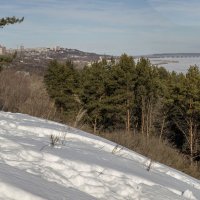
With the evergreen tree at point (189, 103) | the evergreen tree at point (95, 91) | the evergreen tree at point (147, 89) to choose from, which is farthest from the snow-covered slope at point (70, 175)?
the evergreen tree at point (147, 89)

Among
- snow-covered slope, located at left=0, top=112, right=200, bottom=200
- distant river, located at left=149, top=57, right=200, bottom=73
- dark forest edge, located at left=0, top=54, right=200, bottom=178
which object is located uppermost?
distant river, located at left=149, top=57, right=200, bottom=73

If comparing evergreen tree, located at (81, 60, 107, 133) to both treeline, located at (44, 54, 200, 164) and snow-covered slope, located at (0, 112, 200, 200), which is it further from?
snow-covered slope, located at (0, 112, 200, 200)

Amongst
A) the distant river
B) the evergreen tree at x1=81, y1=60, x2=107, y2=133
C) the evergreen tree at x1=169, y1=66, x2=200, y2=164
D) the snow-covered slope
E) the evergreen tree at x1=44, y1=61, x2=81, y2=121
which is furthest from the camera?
the distant river

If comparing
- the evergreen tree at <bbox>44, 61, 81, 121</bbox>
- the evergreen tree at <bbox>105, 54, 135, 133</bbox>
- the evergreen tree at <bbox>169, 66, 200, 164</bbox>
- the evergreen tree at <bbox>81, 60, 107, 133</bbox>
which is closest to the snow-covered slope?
the evergreen tree at <bbox>169, 66, 200, 164</bbox>

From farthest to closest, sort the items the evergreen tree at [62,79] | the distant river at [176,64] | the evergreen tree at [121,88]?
the distant river at [176,64] → the evergreen tree at [62,79] → the evergreen tree at [121,88]

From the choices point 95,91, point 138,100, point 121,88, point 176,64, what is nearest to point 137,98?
point 138,100

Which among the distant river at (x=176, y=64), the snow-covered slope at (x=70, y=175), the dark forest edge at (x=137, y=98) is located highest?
the distant river at (x=176, y=64)

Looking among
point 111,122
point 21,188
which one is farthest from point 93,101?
point 21,188

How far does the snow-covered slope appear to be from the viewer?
10.3 ft

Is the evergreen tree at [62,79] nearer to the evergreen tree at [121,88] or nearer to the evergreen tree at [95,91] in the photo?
the evergreen tree at [95,91]

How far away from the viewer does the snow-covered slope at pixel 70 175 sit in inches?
123

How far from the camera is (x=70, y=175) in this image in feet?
12.3

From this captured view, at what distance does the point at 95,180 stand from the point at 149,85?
1527 inches

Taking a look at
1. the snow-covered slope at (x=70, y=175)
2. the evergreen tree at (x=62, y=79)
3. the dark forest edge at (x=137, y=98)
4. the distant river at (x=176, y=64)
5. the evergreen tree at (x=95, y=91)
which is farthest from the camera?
the distant river at (x=176, y=64)
